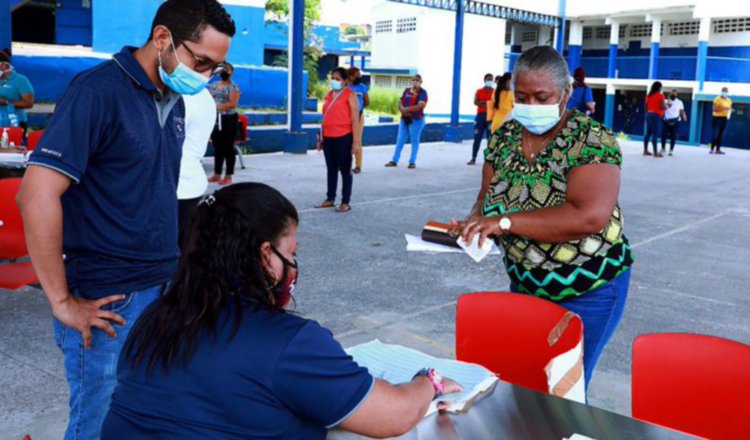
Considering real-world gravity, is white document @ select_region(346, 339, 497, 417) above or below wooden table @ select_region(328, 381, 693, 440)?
above

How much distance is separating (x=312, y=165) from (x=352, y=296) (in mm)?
7480

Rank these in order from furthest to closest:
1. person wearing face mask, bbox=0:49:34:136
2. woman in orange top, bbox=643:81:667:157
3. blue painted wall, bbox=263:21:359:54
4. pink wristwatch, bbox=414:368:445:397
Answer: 1. blue painted wall, bbox=263:21:359:54
2. woman in orange top, bbox=643:81:667:157
3. person wearing face mask, bbox=0:49:34:136
4. pink wristwatch, bbox=414:368:445:397

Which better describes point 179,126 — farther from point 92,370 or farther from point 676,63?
point 676,63

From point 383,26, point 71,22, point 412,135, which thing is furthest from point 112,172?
point 383,26

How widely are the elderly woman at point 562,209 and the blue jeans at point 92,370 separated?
1121 mm

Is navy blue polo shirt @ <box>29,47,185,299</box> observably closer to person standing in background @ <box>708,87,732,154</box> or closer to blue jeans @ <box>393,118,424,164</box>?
blue jeans @ <box>393,118,424,164</box>

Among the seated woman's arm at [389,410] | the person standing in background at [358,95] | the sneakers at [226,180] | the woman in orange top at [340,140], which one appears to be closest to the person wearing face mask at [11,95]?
the sneakers at [226,180]

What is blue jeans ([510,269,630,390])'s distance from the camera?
258 centimetres

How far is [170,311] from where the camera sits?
1.60 m

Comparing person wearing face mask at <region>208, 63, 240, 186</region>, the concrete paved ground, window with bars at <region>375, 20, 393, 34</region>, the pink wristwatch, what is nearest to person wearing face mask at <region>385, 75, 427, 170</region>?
the concrete paved ground

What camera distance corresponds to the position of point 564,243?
8.27 feet

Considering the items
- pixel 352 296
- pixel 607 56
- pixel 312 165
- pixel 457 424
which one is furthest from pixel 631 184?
pixel 607 56

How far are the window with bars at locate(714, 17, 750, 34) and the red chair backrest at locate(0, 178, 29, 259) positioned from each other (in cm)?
2907

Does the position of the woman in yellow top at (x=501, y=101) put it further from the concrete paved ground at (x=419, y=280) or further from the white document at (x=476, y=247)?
the white document at (x=476, y=247)
